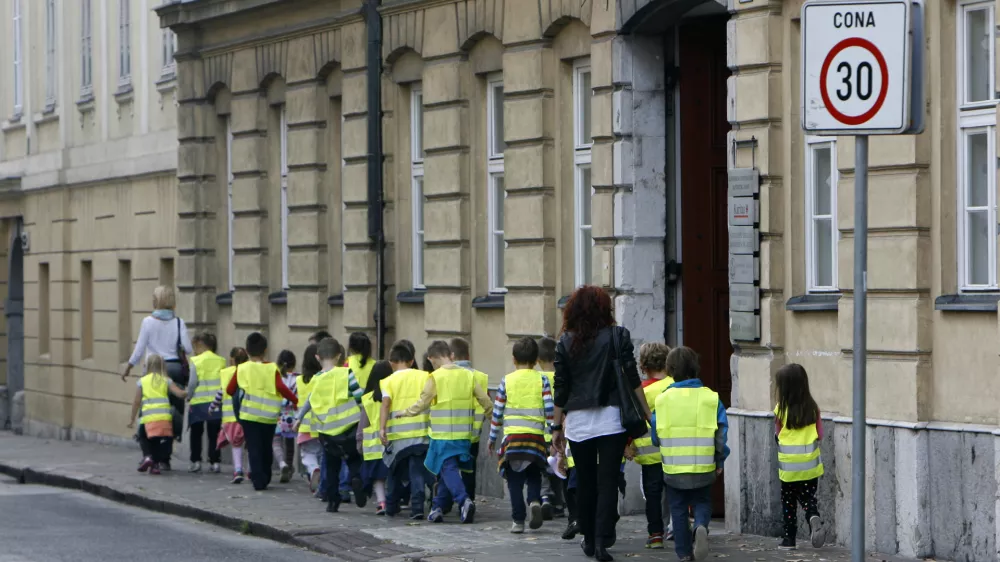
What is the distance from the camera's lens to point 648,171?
55.7 ft

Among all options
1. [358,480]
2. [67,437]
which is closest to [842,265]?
[358,480]

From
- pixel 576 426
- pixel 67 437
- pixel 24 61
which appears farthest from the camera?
pixel 24 61

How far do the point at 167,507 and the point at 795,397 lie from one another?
7.72 m

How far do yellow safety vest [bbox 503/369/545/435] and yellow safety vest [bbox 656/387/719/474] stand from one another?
230 cm

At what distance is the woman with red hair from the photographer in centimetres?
1310

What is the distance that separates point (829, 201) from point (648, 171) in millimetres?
2680

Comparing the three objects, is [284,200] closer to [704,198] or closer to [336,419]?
[336,419]

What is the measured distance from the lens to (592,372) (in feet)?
43.1

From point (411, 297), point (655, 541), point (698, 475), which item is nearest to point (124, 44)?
point (411, 297)

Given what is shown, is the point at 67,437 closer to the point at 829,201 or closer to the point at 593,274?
the point at 593,274

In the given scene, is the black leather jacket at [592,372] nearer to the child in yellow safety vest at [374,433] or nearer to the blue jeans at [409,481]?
the blue jeans at [409,481]

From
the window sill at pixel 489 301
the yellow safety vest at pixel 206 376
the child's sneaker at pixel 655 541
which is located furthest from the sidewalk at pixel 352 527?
the window sill at pixel 489 301

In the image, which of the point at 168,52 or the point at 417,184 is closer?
the point at 417,184

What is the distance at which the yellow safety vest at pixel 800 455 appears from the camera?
13.5m
